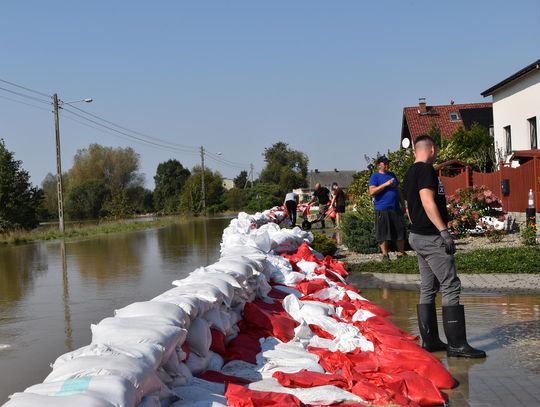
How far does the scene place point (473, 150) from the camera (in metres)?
33.0

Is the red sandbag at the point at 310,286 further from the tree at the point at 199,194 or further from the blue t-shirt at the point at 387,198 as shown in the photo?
the tree at the point at 199,194

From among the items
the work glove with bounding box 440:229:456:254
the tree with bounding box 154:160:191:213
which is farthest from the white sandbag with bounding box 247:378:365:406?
the tree with bounding box 154:160:191:213

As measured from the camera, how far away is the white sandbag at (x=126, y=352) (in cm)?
354

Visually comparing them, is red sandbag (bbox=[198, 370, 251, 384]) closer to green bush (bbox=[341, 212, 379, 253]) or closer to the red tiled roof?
green bush (bbox=[341, 212, 379, 253])

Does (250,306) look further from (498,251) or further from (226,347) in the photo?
(498,251)

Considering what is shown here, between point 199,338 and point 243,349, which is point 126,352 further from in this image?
point 243,349

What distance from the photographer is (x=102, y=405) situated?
2.88m

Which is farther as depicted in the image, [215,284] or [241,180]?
[241,180]

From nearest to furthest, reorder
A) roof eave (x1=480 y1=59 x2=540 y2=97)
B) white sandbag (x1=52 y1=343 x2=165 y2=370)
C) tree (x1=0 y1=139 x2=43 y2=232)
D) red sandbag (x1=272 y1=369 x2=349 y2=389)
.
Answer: white sandbag (x1=52 y1=343 x2=165 y2=370), red sandbag (x1=272 y1=369 x2=349 y2=389), roof eave (x1=480 y1=59 x2=540 y2=97), tree (x1=0 y1=139 x2=43 y2=232)

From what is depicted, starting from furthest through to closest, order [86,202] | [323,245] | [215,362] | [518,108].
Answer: [86,202]
[518,108]
[323,245]
[215,362]

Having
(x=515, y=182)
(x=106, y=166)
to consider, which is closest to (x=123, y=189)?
(x=106, y=166)

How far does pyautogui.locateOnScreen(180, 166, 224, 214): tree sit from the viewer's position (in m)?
60.9

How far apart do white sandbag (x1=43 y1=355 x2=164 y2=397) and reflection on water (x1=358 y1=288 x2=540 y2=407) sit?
200 centimetres

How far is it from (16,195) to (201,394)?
4281 cm
